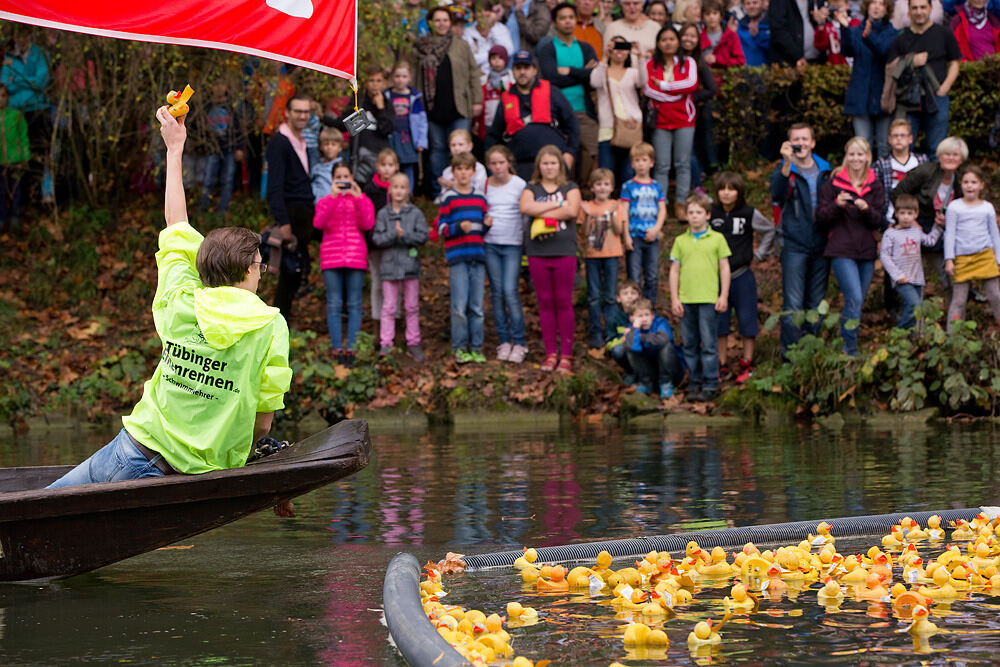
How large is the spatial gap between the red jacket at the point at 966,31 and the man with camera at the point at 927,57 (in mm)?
2208

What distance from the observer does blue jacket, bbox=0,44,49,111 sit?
19156 millimetres

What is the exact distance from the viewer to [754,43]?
19.7m

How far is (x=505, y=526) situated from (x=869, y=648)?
11.5 feet

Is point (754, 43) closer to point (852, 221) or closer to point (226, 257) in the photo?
point (852, 221)

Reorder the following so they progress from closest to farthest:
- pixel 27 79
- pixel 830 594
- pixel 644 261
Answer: pixel 830 594, pixel 644 261, pixel 27 79

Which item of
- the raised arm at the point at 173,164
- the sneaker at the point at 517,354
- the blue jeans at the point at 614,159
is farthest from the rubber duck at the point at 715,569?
the blue jeans at the point at 614,159

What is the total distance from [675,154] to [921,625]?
1299 cm

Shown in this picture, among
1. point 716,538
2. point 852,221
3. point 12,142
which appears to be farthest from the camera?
point 12,142

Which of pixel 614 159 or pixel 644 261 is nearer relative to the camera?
pixel 644 261

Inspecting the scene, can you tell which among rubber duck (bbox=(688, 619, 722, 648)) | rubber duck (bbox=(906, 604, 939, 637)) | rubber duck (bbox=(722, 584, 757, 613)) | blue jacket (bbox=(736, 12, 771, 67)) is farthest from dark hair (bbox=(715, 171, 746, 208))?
rubber duck (bbox=(688, 619, 722, 648))

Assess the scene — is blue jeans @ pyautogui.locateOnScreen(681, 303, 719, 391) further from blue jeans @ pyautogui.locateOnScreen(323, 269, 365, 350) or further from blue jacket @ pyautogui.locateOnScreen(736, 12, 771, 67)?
blue jacket @ pyautogui.locateOnScreen(736, 12, 771, 67)

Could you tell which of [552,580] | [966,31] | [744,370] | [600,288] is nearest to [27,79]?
[600,288]

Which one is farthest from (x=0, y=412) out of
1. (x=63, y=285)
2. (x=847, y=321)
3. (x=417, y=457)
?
(x=847, y=321)

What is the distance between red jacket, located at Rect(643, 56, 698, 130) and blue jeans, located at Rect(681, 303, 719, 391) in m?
3.11
